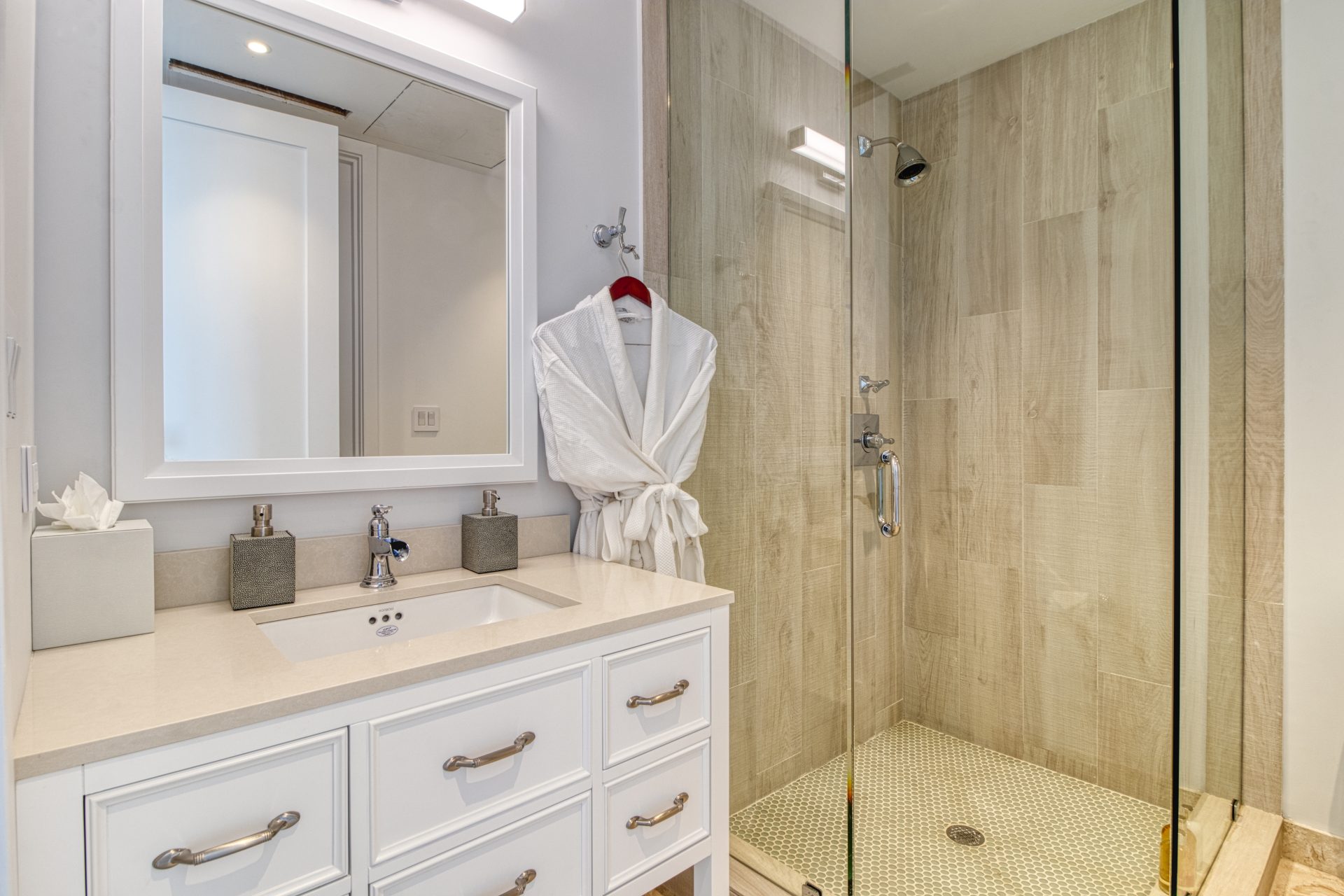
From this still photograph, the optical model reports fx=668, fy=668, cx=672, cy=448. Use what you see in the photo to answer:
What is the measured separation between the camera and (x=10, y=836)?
0.59 m

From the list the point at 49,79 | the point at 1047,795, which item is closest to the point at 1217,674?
the point at 1047,795

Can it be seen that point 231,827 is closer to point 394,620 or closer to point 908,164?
point 394,620

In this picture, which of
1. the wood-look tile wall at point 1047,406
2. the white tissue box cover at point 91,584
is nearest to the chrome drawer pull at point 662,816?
the wood-look tile wall at point 1047,406

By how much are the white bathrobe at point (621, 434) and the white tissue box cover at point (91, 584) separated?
2.53ft

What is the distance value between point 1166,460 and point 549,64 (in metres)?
1.61

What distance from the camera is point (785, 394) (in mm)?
1555

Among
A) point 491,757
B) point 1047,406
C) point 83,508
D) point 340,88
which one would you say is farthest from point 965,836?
point 340,88

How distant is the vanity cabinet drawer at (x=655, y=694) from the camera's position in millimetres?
1064

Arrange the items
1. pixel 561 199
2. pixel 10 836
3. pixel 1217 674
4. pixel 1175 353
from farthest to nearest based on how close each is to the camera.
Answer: pixel 561 199
pixel 1217 674
pixel 1175 353
pixel 10 836

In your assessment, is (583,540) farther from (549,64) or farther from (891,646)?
(549,64)

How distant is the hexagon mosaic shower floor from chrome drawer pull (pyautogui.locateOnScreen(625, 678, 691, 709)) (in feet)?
1.57

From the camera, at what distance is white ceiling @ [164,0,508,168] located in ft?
3.76

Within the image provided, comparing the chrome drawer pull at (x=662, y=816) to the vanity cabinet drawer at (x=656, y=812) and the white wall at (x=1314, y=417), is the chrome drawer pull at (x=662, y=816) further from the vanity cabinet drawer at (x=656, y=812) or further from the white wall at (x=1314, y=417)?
Answer: the white wall at (x=1314, y=417)

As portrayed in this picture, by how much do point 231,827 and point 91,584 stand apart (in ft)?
1.43
